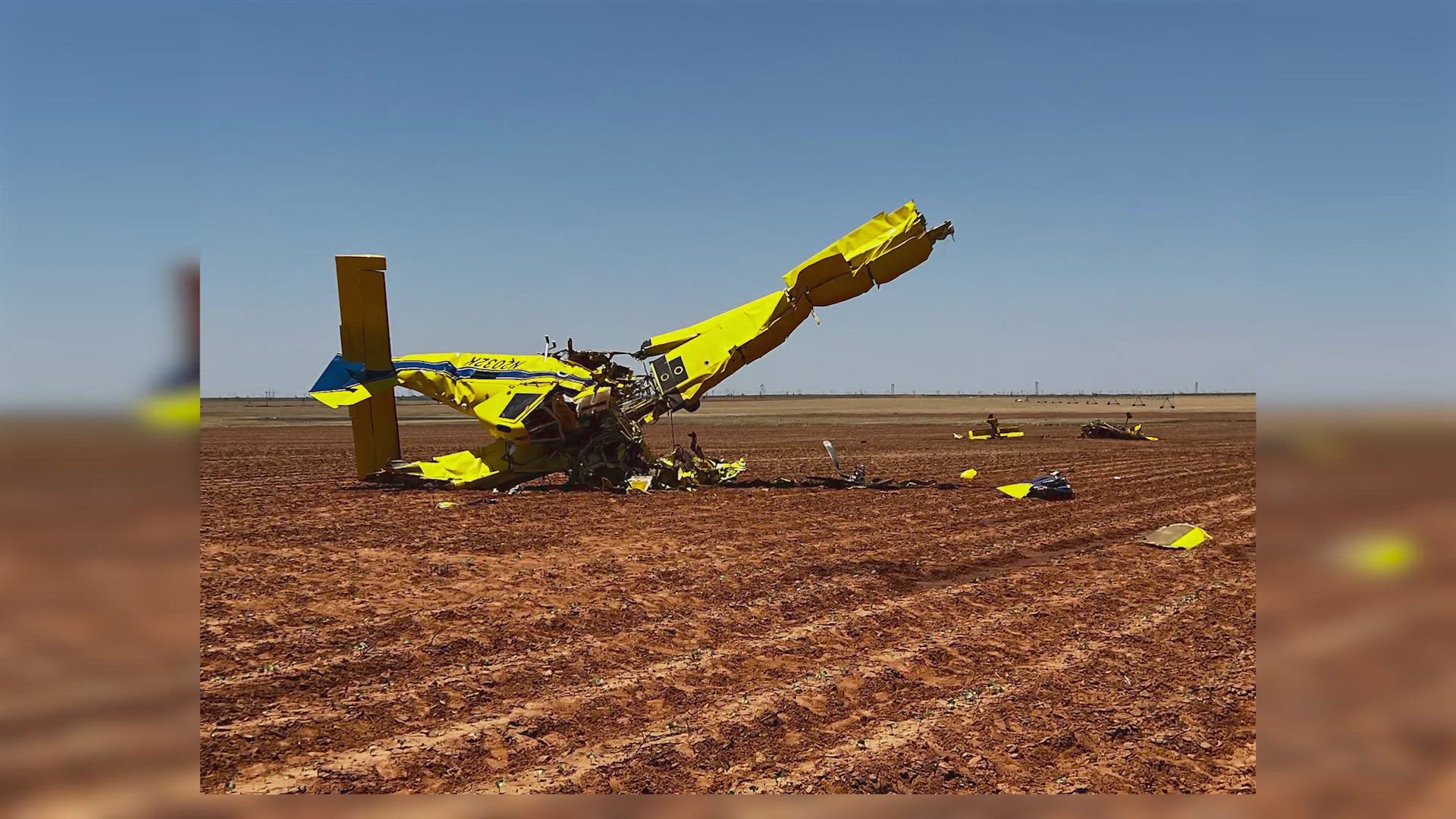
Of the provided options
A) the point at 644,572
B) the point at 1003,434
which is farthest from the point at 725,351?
the point at 1003,434

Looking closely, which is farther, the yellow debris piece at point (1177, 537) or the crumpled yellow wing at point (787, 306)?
the crumpled yellow wing at point (787, 306)

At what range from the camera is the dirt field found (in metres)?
5.95

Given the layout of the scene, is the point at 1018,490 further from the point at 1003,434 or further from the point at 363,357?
the point at 1003,434

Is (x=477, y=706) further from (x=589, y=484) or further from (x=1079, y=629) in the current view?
(x=589, y=484)

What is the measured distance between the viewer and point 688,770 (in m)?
5.82

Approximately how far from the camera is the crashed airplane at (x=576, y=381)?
768 inches

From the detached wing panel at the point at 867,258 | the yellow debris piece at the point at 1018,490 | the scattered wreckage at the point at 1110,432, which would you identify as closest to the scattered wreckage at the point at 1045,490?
the yellow debris piece at the point at 1018,490

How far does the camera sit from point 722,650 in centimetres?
848

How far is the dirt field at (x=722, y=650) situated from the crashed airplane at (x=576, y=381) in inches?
108

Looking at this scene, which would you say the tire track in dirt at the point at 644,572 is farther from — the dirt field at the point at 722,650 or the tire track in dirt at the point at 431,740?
the tire track in dirt at the point at 431,740

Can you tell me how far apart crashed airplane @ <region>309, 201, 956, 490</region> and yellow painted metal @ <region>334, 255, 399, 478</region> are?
0.02 meters
